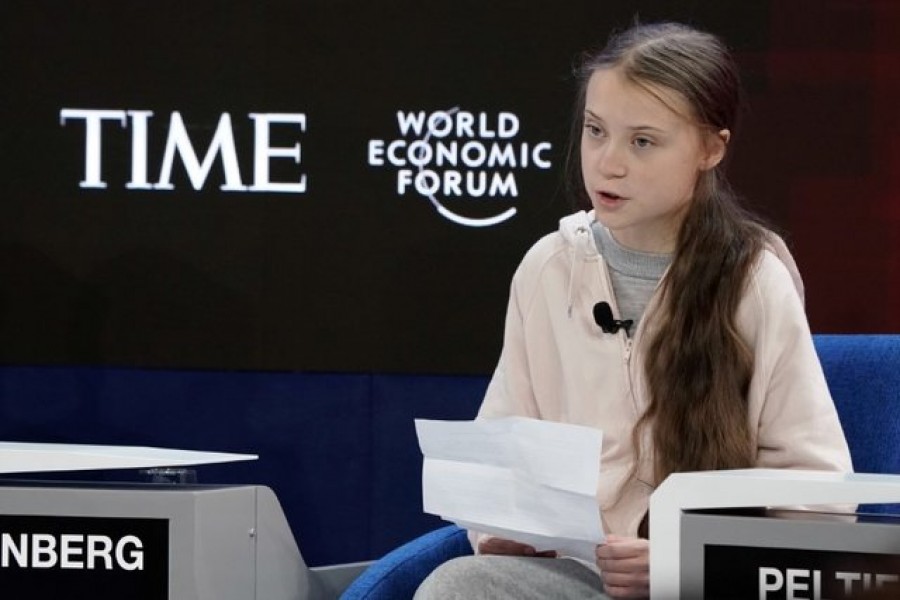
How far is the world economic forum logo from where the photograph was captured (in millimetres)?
3707

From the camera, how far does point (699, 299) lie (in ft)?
7.13

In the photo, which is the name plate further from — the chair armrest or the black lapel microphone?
the black lapel microphone

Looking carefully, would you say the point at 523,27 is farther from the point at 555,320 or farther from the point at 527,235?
the point at 555,320

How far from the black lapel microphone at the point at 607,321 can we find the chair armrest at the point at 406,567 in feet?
1.63

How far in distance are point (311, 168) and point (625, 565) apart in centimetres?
205

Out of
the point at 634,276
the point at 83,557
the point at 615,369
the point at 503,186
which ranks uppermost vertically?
the point at 503,186

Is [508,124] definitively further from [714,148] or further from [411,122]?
[714,148]

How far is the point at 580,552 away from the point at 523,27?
2.08m

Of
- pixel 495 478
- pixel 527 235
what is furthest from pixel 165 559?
pixel 527 235

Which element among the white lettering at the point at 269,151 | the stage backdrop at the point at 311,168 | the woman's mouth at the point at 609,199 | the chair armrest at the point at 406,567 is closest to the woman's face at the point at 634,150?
the woman's mouth at the point at 609,199

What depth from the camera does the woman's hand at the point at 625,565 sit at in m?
1.88

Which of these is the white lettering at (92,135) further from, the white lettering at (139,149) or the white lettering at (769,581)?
the white lettering at (769,581)

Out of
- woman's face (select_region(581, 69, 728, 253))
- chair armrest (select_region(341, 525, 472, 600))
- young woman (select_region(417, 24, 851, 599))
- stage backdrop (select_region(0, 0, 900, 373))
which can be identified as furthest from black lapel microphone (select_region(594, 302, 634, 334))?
stage backdrop (select_region(0, 0, 900, 373))

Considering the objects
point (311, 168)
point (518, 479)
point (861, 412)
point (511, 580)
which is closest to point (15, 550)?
point (518, 479)
